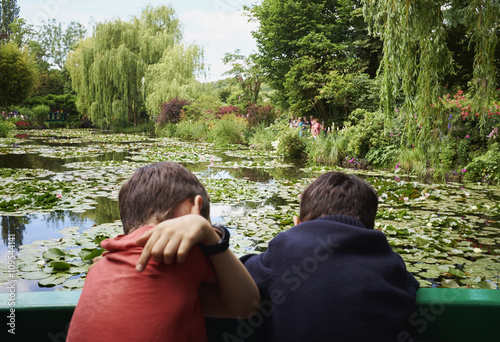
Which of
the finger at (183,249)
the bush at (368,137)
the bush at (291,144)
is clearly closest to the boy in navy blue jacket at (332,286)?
the finger at (183,249)

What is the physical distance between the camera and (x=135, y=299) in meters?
0.87

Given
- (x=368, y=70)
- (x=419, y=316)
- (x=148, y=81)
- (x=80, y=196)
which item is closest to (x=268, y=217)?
(x=80, y=196)

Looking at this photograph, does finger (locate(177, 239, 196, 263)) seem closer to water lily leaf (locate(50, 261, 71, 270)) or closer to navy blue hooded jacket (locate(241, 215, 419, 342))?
navy blue hooded jacket (locate(241, 215, 419, 342))

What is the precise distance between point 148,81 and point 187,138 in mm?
4431

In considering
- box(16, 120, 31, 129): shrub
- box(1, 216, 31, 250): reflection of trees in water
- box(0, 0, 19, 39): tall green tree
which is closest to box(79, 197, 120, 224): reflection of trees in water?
box(1, 216, 31, 250): reflection of trees in water

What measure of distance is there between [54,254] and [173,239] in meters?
2.76

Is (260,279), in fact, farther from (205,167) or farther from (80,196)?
(205,167)

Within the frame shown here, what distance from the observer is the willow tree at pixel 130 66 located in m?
22.5

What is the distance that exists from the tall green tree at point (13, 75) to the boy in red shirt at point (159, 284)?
2731 cm

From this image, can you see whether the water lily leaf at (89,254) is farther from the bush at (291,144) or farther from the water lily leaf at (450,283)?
the bush at (291,144)

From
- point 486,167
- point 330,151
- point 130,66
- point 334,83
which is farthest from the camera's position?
point 130,66

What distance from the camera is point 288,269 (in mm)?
1039

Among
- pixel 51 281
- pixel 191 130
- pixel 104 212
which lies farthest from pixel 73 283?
pixel 191 130

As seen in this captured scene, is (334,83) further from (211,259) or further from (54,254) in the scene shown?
(211,259)
